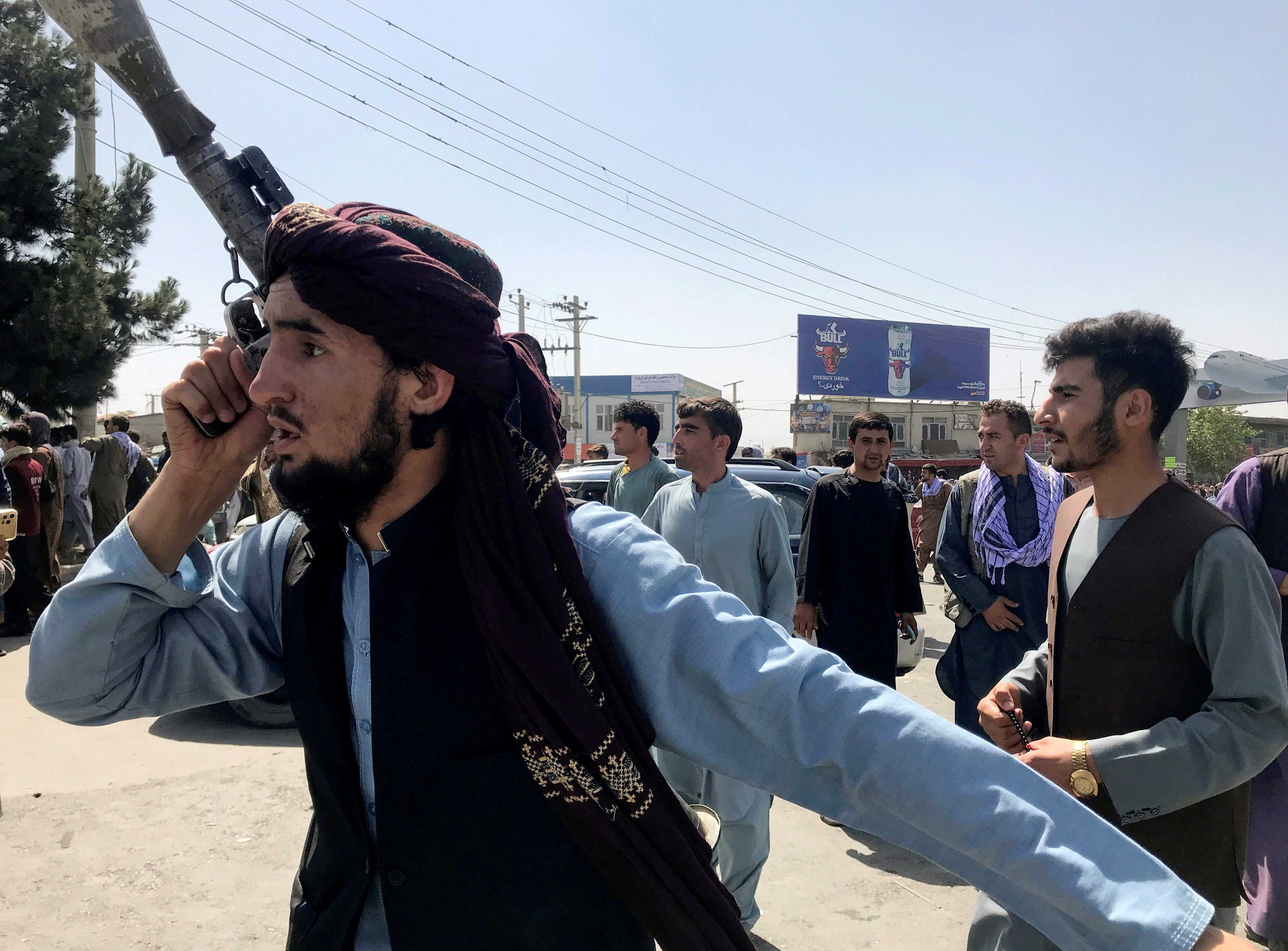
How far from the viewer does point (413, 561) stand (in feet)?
4.18

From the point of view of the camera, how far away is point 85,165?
1367cm

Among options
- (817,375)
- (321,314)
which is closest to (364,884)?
(321,314)

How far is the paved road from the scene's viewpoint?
3332 mm

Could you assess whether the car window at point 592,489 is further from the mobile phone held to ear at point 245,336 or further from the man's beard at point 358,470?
the man's beard at point 358,470

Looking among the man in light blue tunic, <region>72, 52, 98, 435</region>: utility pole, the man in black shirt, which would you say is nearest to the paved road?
the man in light blue tunic

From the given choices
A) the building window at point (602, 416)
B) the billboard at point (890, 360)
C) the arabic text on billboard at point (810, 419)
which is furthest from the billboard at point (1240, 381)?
the building window at point (602, 416)

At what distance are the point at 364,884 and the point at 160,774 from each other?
4.33 m

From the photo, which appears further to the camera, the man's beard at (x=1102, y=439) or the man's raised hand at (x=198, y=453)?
the man's beard at (x=1102, y=439)

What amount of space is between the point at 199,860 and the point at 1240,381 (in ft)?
134

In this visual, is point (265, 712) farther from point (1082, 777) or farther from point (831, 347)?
point (831, 347)

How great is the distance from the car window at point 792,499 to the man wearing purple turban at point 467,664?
5.69 meters

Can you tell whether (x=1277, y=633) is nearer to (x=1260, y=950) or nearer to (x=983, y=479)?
(x=1260, y=950)

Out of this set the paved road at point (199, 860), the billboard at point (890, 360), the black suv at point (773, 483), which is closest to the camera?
the paved road at point (199, 860)

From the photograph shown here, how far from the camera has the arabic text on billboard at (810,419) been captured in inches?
1842
